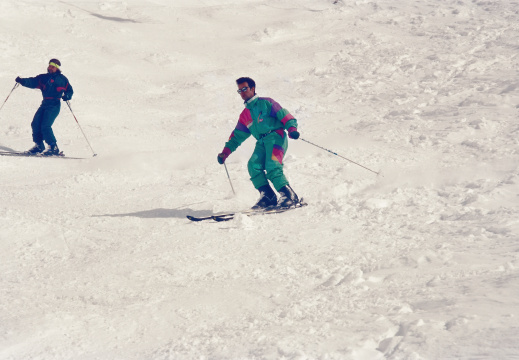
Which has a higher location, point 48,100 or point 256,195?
point 48,100

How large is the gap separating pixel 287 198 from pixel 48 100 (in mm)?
5308

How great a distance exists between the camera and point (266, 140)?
7.34 meters

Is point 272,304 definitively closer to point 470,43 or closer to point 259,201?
point 259,201

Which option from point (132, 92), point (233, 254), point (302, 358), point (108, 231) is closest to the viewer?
point (302, 358)

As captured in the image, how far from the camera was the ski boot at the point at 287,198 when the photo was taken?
24.0ft

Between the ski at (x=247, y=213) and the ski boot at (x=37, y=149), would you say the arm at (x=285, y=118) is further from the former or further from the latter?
the ski boot at (x=37, y=149)

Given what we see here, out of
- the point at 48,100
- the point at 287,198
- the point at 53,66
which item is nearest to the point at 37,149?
the point at 48,100

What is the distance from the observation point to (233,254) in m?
6.13

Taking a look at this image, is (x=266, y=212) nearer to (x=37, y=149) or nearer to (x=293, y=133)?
(x=293, y=133)

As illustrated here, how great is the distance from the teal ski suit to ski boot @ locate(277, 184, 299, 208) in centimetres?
7

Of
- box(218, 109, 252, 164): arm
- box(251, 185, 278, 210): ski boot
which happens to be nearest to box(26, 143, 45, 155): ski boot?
A: box(218, 109, 252, 164): arm

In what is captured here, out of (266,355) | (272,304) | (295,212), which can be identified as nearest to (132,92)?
(295,212)

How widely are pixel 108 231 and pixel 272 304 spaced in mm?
2774

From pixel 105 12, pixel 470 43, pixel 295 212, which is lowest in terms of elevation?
pixel 295 212
